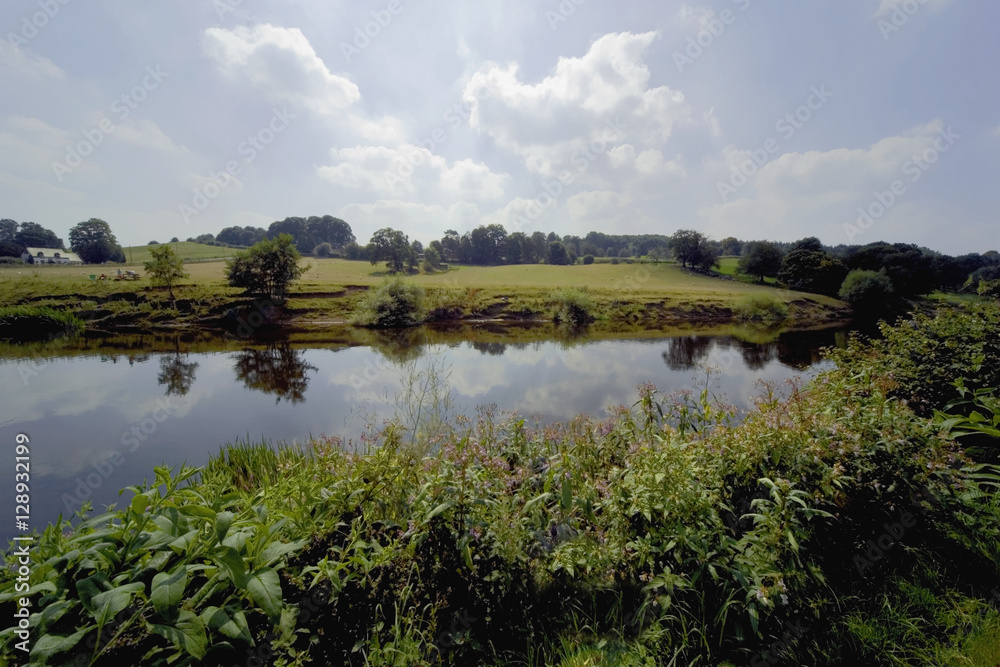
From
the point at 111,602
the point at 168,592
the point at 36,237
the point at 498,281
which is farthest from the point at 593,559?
the point at 36,237

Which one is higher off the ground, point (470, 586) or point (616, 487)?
point (616, 487)

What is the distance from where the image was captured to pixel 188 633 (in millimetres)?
1685

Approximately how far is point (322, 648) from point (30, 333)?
146ft

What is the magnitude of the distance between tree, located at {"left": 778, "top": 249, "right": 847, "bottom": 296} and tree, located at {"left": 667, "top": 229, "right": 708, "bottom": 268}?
14420mm

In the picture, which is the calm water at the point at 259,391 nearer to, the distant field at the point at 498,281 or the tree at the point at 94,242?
the distant field at the point at 498,281

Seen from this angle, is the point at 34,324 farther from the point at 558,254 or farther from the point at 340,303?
the point at 558,254

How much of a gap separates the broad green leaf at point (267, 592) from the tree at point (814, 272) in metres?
75.2

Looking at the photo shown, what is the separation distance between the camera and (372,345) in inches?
1113

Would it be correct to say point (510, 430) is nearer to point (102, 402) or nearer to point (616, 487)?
point (616, 487)

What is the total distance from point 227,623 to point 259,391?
1675 centimetres

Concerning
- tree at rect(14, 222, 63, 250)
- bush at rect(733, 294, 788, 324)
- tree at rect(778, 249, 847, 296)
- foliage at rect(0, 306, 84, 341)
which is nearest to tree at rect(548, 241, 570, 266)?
tree at rect(778, 249, 847, 296)

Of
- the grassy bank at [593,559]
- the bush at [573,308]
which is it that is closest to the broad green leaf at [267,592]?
the grassy bank at [593,559]

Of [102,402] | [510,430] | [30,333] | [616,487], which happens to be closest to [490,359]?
[102,402]

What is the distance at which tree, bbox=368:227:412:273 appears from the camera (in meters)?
74.1
